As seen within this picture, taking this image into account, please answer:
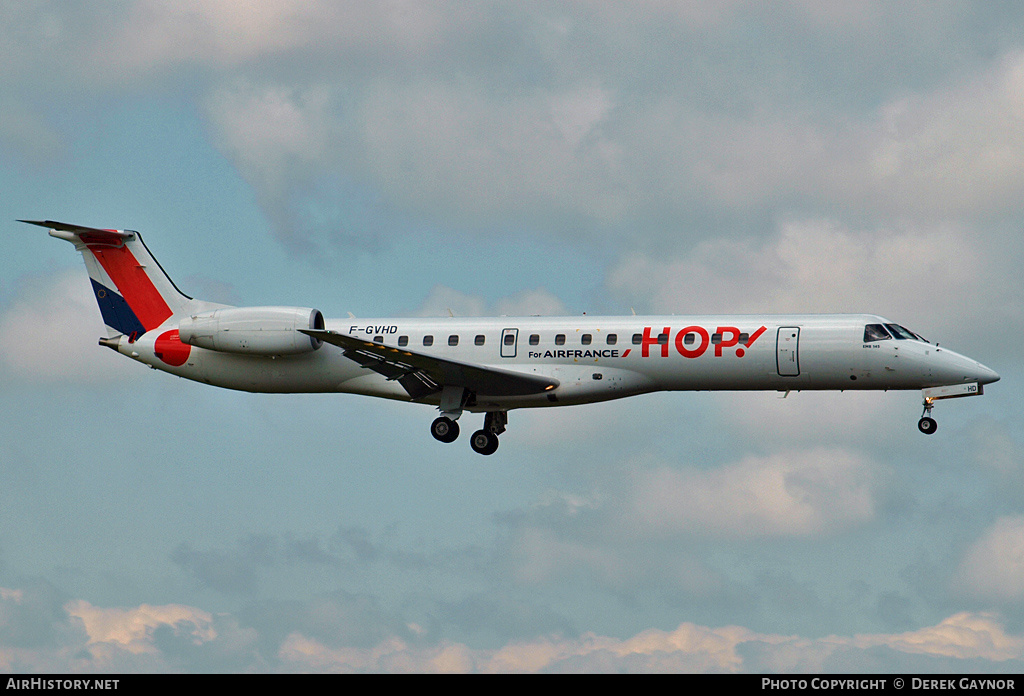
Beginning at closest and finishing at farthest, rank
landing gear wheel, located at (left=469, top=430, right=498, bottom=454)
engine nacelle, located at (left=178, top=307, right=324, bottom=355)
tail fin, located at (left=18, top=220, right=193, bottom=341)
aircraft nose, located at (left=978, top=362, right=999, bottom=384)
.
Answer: aircraft nose, located at (left=978, top=362, right=999, bottom=384)
engine nacelle, located at (left=178, top=307, right=324, bottom=355)
landing gear wheel, located at (left=469, top=430, right=498, bottom=454)
tail fin, located at (left=18, top=220, right=193, bottom=341)

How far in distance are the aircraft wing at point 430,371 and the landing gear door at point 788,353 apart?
665 centimetres

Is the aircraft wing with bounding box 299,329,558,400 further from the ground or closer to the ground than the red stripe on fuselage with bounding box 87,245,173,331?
closer to the ground

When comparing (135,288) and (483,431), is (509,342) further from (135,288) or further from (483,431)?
(135,288)

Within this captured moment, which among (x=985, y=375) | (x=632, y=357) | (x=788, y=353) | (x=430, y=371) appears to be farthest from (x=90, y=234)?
(x=985, y=375)

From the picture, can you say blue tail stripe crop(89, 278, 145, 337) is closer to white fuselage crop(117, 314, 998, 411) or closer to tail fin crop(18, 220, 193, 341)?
tail fin crop(18, 220, 193, 341)

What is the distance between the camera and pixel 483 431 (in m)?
44.0

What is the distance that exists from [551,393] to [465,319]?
167 inches

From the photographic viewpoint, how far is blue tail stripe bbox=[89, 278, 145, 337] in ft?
150

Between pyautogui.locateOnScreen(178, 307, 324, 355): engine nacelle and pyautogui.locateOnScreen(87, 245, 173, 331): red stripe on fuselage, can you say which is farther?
pyautogui.locateOnScreen(87, 245, 173, 331): red stripe on fuselage

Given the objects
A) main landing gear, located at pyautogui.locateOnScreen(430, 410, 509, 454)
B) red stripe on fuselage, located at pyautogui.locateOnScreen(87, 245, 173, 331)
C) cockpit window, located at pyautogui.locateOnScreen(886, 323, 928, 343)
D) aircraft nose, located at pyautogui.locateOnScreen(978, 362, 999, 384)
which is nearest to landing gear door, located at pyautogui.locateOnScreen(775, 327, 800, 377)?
cockpit window, located at pyautogui.locateOnScreen(886, 323, 928, 343)

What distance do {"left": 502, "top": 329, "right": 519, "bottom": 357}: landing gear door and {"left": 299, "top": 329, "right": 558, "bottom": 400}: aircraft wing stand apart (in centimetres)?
101

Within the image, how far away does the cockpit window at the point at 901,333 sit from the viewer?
39.7 metres

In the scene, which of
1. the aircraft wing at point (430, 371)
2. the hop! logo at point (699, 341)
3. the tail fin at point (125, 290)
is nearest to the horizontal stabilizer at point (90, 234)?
the tail fin at point (125, 290)
